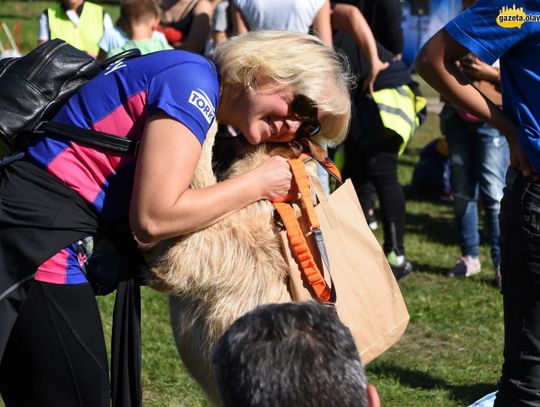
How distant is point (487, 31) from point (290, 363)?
158 centimetres

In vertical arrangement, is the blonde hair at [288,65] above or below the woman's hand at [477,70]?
above

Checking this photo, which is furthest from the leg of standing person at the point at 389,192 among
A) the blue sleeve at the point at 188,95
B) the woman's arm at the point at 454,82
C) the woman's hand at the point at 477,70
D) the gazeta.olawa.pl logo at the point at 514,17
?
the blue sleeve at the point at 188,95

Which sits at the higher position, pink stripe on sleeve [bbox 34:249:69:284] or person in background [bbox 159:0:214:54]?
pink stripe on sleeve [bbox 34:249:69:284]

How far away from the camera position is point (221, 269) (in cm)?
248

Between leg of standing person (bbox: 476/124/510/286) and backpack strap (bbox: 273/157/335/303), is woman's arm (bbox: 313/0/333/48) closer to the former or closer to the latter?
leg of standing person (bbox: 476/124/510/286)

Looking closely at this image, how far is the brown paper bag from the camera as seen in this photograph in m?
2.57

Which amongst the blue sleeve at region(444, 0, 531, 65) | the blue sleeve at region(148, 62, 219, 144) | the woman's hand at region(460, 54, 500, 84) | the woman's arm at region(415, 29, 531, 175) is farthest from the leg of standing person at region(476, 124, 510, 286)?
the blue sleeve at region(148, 62, 219, 144)

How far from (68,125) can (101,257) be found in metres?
0.38

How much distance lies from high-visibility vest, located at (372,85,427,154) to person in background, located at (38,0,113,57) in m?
2.37

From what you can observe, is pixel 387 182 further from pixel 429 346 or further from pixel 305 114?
pixel 305 114

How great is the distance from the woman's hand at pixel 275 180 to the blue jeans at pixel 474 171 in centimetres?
362

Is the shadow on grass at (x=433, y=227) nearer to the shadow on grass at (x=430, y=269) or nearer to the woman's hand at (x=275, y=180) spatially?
the shadow on grass at (x=430, y=269)

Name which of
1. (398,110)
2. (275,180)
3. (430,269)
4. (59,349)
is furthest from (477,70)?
(59,349)

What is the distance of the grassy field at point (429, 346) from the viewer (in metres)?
4.31
